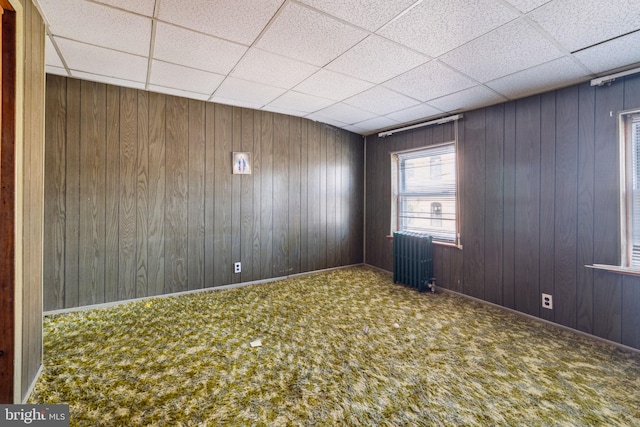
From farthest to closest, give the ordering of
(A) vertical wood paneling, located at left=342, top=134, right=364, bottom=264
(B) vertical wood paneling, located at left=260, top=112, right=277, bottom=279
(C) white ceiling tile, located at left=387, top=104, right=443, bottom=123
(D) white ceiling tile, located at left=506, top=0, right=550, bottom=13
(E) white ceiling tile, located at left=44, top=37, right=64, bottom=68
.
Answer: (A) vertical wood paneling, located at left=342, top=134, right=364, bottom=264, (B) vertical wood paneling, located at left=260, top=112, right=277, bottom=279, (C) white ceiling tile, located at left=387, top=104, right=443, bottom=123, (E) white ceiling tile, located at left=44, top=37, right=64, bottom=68, (D) white ceiling tile, located at left=506, top=0, right=550, bottom=13

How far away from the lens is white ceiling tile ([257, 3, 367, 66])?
1.79m

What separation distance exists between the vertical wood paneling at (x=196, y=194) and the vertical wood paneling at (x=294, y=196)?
48.9 inches

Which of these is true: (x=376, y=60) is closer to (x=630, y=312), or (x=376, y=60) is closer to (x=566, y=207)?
(x=566, y=207)

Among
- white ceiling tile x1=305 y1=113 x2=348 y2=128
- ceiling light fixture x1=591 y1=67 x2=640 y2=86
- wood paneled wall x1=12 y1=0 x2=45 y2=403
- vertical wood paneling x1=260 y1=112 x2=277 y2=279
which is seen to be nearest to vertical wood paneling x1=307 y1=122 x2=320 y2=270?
white ceiling tile x1=305 y1=113 x2=348 y2=128

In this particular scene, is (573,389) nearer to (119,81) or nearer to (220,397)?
(220,397)

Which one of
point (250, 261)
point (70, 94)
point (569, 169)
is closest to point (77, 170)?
point (70, 94)

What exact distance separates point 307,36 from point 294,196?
2489 mm

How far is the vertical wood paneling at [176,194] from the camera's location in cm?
333

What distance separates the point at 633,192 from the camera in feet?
7.52

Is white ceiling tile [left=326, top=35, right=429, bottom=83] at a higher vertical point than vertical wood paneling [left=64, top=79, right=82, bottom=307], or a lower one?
higher

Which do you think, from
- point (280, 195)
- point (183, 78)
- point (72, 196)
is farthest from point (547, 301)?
point (72, 196)

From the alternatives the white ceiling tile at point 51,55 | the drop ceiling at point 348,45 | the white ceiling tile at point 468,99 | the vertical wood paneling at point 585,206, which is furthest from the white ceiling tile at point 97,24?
the vertical wood paneling at point 585,206

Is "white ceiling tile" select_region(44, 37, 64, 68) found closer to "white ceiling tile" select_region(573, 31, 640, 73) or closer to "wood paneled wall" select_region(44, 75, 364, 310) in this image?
"wood paneled wall" select_region(44, 75, 364, 310)

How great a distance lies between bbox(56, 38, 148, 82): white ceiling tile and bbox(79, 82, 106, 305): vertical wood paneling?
359 millimetres
